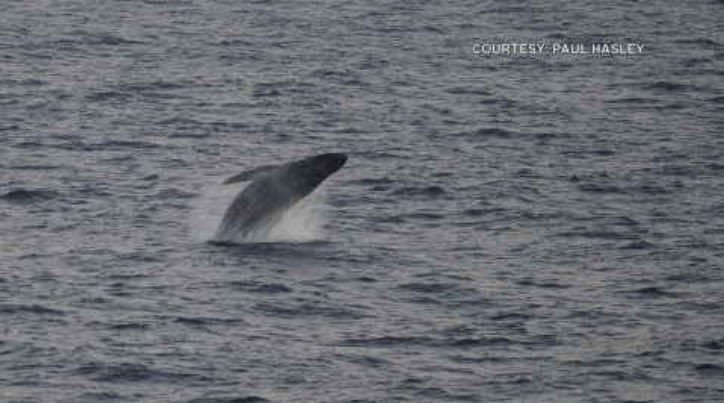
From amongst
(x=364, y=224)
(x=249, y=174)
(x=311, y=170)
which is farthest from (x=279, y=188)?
(x=364, y=224)

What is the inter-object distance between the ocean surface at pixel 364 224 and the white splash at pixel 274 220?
12 centimetres

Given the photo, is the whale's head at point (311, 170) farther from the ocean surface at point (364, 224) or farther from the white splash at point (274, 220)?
the ocean surface at point (364, 224)

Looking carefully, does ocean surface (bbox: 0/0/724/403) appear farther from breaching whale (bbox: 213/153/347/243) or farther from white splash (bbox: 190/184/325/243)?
breaching whale (bbox: 213/153/347/243)

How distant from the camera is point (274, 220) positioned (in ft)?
140

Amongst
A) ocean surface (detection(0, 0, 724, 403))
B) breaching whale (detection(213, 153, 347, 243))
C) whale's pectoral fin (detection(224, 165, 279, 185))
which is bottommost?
ocean surface (detection(0, 0, 724, 403))

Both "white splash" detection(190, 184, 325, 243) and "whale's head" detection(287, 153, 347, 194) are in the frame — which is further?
"white splash" detection(190, 184, 325, 243)

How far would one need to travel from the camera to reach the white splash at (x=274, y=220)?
43.1 meters

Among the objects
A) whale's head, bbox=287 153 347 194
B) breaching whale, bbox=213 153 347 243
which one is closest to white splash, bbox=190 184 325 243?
breaching whale, bbox=213 153 347 243

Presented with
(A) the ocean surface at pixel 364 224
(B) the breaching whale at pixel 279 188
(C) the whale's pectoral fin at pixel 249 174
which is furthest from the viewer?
(B) the breaching whale at pixel 279 188

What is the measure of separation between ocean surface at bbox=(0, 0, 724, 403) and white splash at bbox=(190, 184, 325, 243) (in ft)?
0.38

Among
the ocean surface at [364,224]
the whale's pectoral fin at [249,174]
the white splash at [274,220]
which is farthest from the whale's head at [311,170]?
the ocean surface at [364,224]

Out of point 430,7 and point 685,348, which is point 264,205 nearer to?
point 685,348

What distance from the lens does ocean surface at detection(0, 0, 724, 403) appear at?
1358 inches

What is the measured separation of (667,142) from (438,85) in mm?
12601
